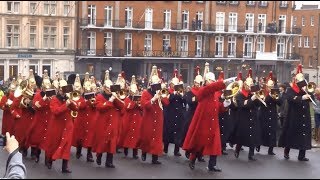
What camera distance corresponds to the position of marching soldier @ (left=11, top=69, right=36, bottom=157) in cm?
1190

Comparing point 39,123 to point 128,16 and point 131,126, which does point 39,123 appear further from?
point 128,16

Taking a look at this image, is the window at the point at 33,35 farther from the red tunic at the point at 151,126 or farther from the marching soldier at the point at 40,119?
the red tunic at the point at 151,126

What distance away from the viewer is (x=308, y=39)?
56938 mm

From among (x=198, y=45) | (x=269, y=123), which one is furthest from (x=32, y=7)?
(x=269, y=123)

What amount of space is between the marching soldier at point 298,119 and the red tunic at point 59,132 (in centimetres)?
443

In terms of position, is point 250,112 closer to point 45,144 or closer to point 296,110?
point 296,110

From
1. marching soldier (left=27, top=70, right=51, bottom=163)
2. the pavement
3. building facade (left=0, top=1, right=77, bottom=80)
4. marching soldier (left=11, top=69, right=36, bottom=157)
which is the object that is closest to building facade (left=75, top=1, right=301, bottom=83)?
building facade (left=0, top=1, right=77, bottom=80)

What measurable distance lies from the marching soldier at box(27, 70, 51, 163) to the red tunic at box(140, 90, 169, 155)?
6.22 ft

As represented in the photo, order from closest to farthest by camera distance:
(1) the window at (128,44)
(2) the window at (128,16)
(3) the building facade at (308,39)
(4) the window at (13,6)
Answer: (4) the window at (13,6)
(2) the window at (128,16)
(1) the window at (128,44)
(3) the building facade at (308,39)

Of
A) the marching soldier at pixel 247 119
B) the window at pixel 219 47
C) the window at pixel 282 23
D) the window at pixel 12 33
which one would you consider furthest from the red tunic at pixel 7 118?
the window at pixel 282 23

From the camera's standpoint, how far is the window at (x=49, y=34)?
38.3m

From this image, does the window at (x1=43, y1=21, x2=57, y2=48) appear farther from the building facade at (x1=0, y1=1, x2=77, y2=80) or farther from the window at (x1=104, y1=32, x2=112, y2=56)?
the window at (x1=104, y1=32, x2=112, y2=56)

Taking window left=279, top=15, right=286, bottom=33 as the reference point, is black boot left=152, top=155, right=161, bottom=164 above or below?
below

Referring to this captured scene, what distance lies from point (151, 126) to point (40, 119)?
2.23m
